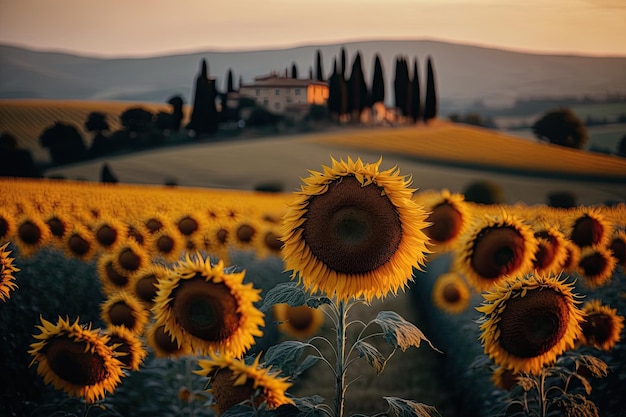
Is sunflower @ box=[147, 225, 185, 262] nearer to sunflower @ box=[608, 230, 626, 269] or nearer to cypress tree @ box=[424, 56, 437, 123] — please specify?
cypress tree @ box=[424, 56, 437, 123]

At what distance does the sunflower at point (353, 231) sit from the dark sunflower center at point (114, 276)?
2.13 meters

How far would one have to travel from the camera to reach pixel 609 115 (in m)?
5.25

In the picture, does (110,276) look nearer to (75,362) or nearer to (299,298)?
(75,362)

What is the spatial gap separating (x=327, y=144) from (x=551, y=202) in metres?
1.68

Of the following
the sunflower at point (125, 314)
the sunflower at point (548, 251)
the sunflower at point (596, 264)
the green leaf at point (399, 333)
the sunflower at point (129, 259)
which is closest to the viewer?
the green leaf at point (399, 333)

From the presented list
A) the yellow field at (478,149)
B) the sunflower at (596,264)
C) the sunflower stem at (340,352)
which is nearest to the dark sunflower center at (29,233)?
the yellow field at (478,149)

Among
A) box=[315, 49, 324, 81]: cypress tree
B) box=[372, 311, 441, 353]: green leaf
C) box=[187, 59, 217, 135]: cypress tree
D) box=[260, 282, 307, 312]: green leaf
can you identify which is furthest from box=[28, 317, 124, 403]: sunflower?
box=[315, 49, 324, 81]: cypress tree

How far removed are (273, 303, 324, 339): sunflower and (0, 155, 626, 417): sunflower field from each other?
16mm

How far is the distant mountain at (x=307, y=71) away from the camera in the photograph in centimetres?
522

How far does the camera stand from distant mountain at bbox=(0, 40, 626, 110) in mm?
5223

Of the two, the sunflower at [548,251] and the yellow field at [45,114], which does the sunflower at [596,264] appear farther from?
the yellow field at [45,114]

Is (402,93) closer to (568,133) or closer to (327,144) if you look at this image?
(327,144)

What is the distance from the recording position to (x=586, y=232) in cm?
447

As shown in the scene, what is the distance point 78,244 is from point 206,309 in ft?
8.64
